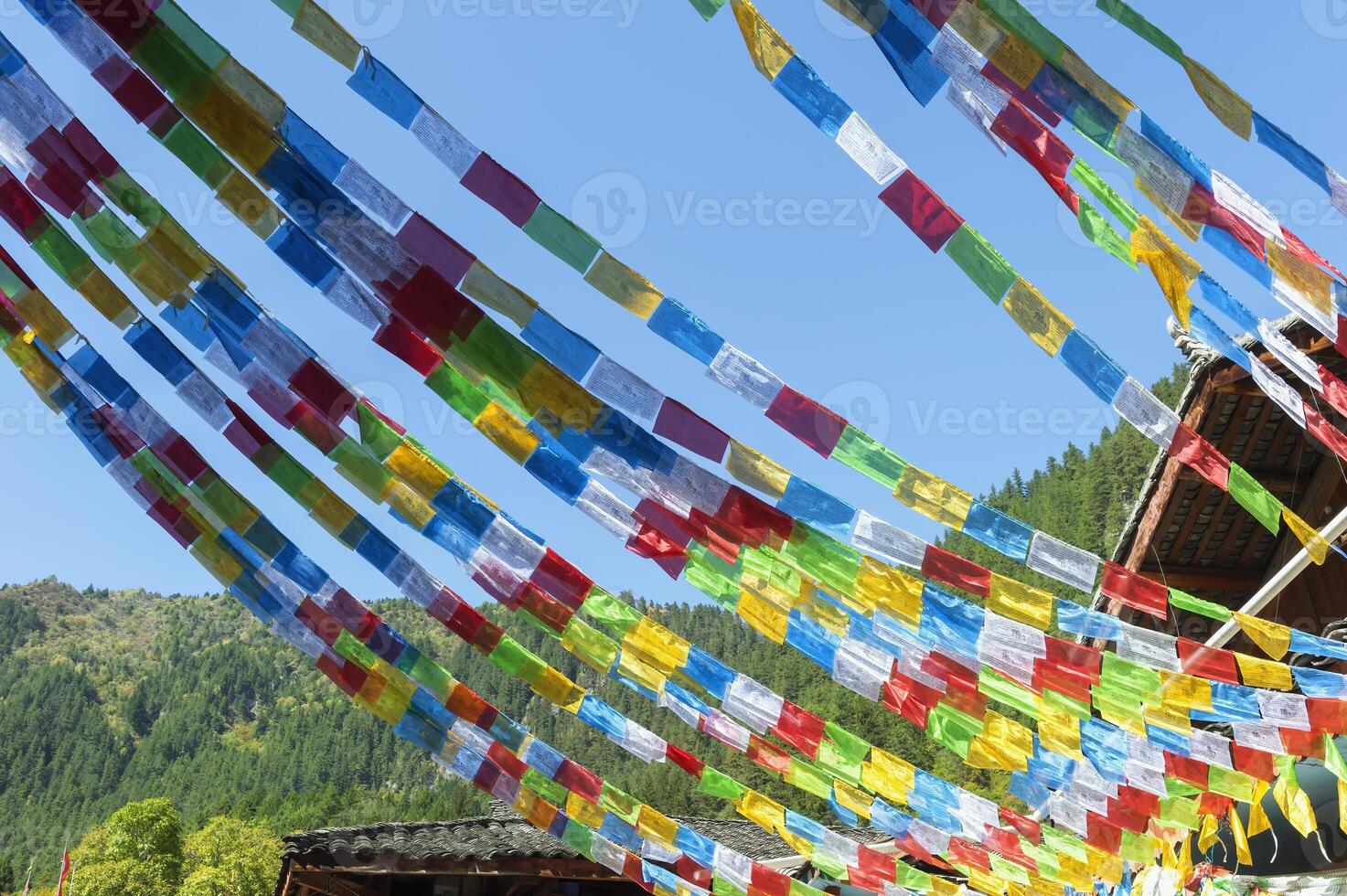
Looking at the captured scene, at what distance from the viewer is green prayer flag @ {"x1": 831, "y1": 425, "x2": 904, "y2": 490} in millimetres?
3975

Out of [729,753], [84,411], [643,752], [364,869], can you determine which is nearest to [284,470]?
[84,411]

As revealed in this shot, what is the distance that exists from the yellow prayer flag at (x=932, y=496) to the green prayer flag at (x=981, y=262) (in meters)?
0.74

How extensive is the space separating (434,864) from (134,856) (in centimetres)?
3047

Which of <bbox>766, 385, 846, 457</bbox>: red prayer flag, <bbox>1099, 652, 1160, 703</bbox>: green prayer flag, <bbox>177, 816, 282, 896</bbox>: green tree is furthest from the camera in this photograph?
<bbox>177, 816, 282, 896</bbox>: green tree

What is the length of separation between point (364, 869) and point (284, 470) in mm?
8448

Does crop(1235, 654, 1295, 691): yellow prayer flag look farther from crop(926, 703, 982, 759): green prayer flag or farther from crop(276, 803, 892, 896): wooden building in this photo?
crop(276, 803, 892, 896): wooden building

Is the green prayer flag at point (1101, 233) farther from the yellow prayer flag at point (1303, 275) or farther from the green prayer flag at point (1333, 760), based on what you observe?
the green prayer flag at point (1333, 760)

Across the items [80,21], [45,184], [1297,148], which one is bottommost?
[45,184]

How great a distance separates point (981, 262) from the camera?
3.76 meters

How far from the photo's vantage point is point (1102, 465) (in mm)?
54875

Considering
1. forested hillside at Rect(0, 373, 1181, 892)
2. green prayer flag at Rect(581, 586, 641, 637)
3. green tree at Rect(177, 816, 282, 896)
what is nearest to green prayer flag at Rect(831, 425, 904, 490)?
green prayer flag at Rect(581, 586, 641, 637)

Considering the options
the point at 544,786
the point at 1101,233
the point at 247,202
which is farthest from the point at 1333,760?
the point at 247,202

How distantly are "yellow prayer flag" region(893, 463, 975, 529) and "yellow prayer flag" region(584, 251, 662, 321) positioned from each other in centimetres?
120

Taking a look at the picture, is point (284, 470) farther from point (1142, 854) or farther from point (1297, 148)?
point (1142, 854)
